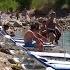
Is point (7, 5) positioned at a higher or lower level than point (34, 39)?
higher

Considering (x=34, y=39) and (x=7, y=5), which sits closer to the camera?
(x=34, y=39)

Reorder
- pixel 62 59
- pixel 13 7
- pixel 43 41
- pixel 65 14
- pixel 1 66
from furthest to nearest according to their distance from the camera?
1. pixel 13 7
2. pixel 65 14
3. pixel 43 41
4. pixel 62 59
5. pixel 1 66

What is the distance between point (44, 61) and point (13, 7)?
41779 millimetres

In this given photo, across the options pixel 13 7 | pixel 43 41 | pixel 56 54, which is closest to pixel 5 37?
pixel 43 41

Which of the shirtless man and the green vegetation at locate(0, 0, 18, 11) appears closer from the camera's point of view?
the shirtless man

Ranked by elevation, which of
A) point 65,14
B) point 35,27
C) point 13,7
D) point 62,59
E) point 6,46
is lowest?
point 62,59

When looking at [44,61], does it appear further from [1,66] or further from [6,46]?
[6,46]

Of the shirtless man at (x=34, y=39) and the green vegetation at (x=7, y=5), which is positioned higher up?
the green vegetation at (x=7, y=5)

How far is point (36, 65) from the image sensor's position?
7586 millimetres

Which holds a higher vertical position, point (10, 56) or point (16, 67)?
point (10, 56)

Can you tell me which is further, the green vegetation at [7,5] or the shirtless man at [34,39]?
the green vegetation at [7,5]

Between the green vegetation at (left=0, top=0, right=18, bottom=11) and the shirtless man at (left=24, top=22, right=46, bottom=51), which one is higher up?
the green vegetation at (left=0, top=0, right=18, bottom=11)

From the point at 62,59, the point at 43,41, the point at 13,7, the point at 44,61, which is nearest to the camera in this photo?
the point at 44,61

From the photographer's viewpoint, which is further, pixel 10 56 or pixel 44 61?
pixel 10 56
